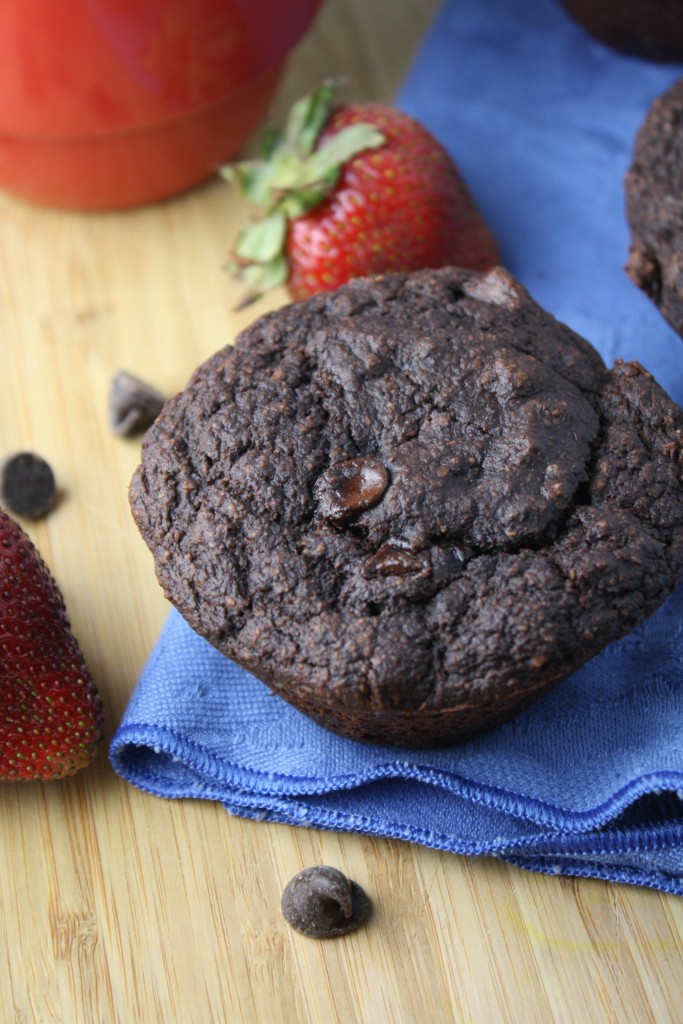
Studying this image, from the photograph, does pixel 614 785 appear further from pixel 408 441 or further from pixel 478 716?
pixel 408 441

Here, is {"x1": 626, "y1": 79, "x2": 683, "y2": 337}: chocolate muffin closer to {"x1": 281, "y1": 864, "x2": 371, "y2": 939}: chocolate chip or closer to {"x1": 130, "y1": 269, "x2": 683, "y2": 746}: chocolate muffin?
{"x1": 130, "y1": 269, "x2": 683, "y2": 746}: chocolate muffin

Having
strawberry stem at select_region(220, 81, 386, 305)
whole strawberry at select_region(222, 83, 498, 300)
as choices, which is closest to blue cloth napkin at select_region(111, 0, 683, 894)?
whole strawberry at select_region(222, 83, 498, 300)

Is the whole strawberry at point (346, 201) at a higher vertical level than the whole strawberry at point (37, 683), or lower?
higher

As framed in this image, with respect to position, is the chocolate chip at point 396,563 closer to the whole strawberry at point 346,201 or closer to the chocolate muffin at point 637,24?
the whole strawberry at point 346,201

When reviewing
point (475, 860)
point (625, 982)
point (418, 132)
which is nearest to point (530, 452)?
point (475, 860)

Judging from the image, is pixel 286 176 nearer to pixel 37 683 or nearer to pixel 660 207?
pixel 660 207

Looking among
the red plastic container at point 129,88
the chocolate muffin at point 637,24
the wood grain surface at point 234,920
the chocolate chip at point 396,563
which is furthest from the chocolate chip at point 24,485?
the chocolate muffin at point 637,24
